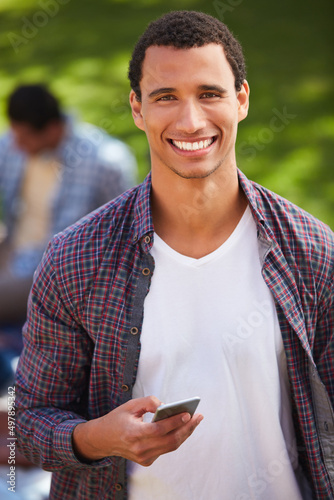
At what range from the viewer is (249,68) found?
7336 mm

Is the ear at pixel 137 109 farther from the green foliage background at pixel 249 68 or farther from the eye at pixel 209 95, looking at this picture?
the green foliage background at pixel 249 68

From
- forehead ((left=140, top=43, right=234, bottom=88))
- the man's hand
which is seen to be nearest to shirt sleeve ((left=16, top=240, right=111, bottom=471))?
the man's hand

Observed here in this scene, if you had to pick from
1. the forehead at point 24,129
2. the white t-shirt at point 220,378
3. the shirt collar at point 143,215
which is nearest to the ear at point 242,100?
the shirt collar at point 143,215

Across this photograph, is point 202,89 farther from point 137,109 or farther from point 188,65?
point 137,109

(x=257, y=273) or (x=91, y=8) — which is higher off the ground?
(x=91, y=8)

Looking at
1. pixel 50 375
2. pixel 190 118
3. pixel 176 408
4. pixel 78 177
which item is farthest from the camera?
pixel 78 177

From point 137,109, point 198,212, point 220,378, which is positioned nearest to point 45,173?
point 137,109

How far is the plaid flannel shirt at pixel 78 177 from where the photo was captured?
14.3 feet

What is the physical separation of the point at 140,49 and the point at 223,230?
589 millimetres

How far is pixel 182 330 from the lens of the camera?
6.84ft

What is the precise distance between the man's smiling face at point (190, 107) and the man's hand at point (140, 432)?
26.3 inches

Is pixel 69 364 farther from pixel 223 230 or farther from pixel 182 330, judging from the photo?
pixel 223 230

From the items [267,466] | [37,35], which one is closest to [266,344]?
[267,466]

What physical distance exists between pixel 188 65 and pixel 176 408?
93 cm
